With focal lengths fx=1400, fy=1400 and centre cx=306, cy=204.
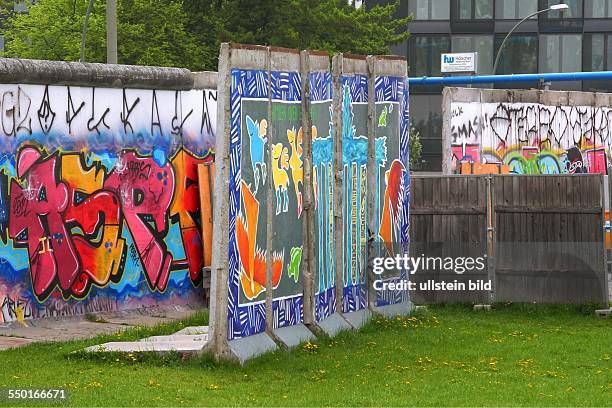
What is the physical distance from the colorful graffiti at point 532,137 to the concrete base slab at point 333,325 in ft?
29.5

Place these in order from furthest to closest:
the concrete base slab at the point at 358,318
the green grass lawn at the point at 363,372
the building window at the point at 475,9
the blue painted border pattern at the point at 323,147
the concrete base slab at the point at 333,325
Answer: the building window at the point at 475,9 → the concrete base slab at the point at 358,318 → the blue painted border pattern at the point at 323,147 → the concrete base slab at the point at 333,325 → the green grass lawn at the point at 363,372

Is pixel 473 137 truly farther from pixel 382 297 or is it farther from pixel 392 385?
pixel 392 385

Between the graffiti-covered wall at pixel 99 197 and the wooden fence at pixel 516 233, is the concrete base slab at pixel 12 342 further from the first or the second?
the wooden fence at pixel 516 233

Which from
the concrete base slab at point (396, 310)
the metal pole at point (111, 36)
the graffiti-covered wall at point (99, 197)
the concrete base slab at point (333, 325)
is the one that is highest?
the metal pole at point (111, 36)

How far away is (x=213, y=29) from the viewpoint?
149 ft

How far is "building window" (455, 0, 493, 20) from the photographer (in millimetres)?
81250

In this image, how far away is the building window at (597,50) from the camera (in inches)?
3167

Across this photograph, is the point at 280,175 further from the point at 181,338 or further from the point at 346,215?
the point at 346,215

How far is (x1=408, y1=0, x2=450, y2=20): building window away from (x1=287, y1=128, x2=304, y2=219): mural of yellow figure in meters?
68.5

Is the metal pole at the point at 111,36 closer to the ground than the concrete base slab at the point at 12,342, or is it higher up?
higher up

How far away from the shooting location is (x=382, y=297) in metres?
16.3

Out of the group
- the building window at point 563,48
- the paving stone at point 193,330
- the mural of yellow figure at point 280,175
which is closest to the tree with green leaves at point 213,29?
the paving stone at point 193,330

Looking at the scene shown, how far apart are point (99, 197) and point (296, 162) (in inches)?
123

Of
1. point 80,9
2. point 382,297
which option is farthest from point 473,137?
point 80,9
